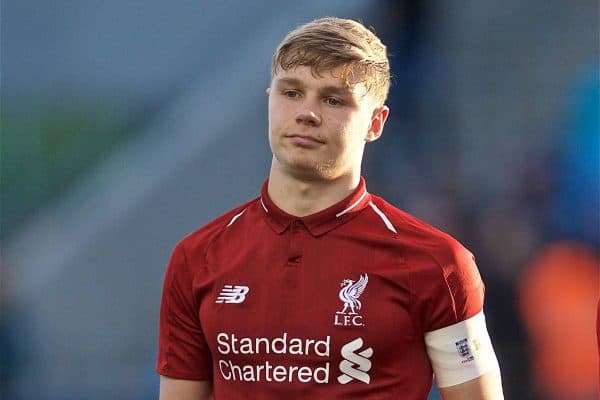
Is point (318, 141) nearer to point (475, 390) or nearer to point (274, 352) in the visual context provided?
point (274, 352)

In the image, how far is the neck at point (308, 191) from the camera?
2.62 meters

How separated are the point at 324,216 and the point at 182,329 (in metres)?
0.40

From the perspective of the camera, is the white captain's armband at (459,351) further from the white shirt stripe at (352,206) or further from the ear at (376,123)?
the ear at (376,123)

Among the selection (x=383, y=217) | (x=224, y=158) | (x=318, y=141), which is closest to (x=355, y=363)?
(x=383, y=217)

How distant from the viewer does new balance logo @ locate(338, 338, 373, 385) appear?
99.0 inches

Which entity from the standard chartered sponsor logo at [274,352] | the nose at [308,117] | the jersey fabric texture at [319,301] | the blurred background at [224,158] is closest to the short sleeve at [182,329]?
the jersey fabric texture at [319,301]

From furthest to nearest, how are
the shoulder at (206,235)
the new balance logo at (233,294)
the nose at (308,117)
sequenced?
the shoulder at (206,235) → the new balance logo at (233,294) → the nose at (308,117)

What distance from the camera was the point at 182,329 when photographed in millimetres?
2709

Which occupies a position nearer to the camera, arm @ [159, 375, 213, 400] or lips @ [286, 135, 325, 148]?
lips @ [286, 135, 325, 148]

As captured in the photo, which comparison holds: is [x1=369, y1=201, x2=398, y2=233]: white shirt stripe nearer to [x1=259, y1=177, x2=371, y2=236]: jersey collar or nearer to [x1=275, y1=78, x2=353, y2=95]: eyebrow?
[x1=259, y1=177, x2=371, y2=236]: jersey collar

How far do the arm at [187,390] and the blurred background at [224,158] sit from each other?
98.6 inches

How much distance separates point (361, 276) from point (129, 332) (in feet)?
9.61

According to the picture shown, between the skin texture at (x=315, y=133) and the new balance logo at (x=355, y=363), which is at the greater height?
the skin texture at (x=315, y=133)

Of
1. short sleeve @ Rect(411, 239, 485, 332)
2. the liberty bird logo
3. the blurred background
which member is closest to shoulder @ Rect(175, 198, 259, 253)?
the liberty bird logo
